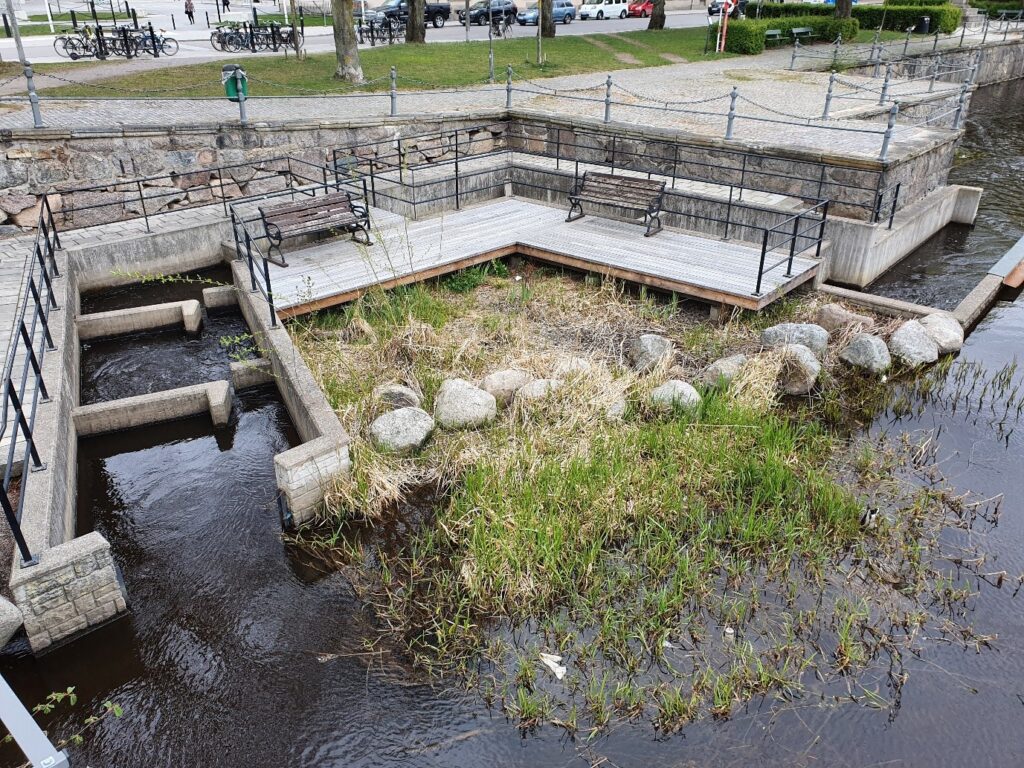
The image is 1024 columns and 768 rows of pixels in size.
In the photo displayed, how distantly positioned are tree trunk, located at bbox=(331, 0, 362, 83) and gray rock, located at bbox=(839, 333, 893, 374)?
13.6 m

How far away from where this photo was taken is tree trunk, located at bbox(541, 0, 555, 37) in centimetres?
2643

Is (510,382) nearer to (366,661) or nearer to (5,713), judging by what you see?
(366,661)

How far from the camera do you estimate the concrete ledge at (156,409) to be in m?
7.51

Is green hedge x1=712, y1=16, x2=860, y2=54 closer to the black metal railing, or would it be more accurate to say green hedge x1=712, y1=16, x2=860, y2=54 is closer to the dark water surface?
the dark water surface

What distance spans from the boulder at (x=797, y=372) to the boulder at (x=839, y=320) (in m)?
1.32

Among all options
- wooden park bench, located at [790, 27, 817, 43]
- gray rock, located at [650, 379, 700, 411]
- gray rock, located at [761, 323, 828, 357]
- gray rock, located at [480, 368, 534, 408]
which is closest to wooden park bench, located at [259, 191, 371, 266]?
gray rock, located at [480, 368, 534, 408]

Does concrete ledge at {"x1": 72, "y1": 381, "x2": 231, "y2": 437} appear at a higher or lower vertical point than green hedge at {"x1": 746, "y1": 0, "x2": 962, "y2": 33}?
lower

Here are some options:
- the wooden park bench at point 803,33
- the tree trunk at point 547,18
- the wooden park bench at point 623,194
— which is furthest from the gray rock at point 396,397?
the wooden park bench at point 803,33

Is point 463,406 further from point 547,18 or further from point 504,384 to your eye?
point 547,18

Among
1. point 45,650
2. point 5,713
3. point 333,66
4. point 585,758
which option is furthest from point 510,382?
point 333,66

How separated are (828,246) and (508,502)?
7412mm

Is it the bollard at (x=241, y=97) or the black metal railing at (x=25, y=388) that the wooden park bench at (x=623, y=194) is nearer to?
the bollard at (x=241, y=97)

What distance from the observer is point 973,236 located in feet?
44.2

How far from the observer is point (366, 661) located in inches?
207
